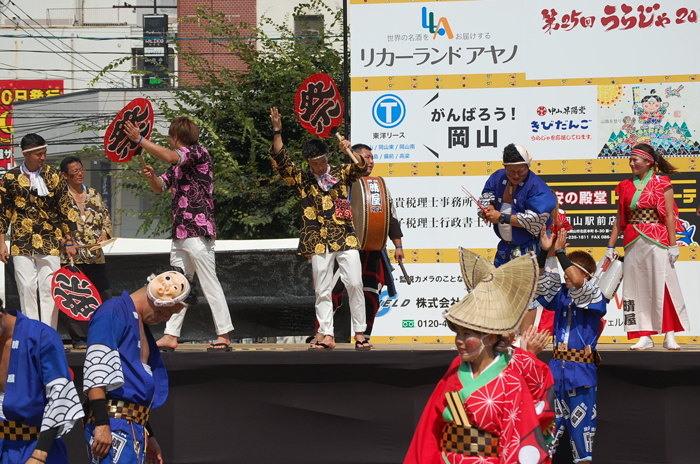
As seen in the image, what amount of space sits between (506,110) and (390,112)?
3.28 ft

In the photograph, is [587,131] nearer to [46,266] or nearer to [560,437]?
[560,437]

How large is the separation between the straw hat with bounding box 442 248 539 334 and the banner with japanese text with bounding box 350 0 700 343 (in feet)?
11.6

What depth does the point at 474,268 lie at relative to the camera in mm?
3445

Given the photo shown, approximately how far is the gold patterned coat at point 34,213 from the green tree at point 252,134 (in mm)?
6111

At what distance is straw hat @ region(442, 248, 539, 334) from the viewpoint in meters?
3.06

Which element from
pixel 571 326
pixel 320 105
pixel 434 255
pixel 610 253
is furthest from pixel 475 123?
pixel 571 326

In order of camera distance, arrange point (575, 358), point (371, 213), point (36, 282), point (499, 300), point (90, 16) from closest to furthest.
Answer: point (499, 300), point (575, 358), point (36, 282), point (371, 213), point (90, 16)

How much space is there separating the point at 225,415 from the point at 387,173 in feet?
8.28

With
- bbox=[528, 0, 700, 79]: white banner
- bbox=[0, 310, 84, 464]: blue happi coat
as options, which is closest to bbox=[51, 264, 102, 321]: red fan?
bbox=[0, 310, 84, 464]: blue happi coat

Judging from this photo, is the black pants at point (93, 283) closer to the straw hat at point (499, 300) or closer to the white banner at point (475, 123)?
the white banner at point (475, 123)

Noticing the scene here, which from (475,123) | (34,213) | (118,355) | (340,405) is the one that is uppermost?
(475,123)

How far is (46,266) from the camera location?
598 cm

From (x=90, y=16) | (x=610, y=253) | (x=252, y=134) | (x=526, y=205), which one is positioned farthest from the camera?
(x=90, y=16)

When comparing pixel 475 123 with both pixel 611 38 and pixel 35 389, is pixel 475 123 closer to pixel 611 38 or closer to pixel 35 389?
pixel 611 38
